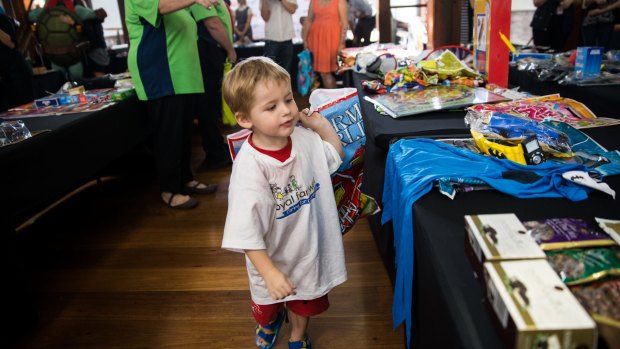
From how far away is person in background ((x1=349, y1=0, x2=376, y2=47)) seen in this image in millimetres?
6082

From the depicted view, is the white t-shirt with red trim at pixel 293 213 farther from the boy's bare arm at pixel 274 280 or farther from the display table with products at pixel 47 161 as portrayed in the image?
the display table with products at pixel 47 161

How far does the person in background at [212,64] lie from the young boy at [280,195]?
5.97ft

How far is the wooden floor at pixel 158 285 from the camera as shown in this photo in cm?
162

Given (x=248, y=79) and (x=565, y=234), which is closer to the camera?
(x=565, y=234)

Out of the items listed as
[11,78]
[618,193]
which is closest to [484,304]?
[618,193]

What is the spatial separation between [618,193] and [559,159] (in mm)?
199

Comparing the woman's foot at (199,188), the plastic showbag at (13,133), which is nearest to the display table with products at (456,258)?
the plastic showbag at (13,133)

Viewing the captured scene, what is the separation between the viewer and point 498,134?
124 cm

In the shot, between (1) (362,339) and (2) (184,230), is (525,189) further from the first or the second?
(2) (184,230)

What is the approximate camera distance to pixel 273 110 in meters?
1.10

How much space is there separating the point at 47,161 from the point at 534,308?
1.97m

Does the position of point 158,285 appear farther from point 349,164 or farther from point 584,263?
point 584,263

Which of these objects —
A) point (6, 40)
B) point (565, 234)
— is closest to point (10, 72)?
point (6, 40)

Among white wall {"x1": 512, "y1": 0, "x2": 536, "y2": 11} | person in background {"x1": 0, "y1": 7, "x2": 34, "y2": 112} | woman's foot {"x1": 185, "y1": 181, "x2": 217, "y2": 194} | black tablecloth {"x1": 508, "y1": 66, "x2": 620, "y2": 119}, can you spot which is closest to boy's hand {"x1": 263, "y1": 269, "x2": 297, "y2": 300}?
black tablecloth {"x1": 508, "y1": 66, "x2": 620, "y2": 119}
